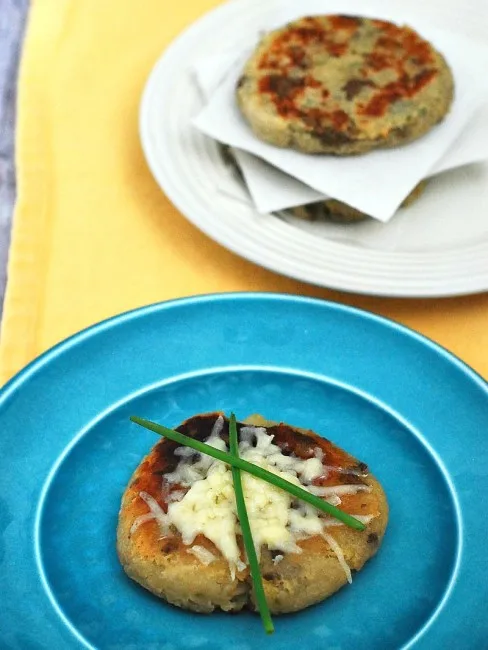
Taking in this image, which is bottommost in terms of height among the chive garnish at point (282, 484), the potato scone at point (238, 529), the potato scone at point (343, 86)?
the potato scone at point (238, 529)

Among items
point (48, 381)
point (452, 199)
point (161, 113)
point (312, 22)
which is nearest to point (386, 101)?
point (452, 199)

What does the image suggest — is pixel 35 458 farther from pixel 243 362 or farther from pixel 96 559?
pixel 243 362

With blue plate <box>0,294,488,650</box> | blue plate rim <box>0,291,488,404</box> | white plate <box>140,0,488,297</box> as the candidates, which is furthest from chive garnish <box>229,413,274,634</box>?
white plate <box>140,0,488,297</box>

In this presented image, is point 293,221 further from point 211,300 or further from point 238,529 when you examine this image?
point 238,529

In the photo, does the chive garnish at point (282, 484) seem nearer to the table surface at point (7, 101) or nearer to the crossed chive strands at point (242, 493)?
the crossed chive strands at point (242, 493)

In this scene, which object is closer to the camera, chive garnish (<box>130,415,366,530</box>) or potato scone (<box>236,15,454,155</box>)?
chive garnish (<box>130,415,366,530</box>)

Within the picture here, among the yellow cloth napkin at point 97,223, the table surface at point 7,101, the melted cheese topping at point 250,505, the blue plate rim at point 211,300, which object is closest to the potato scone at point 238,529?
the melted cheese topping at point 250,505

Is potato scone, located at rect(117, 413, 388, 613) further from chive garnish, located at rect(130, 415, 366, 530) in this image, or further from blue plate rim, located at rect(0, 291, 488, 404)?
blue plate rim, located at rect(0, 291, 488, 404)
